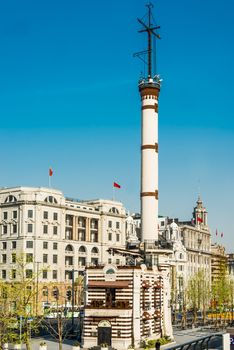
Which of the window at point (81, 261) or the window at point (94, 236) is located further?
the window at point (94, 236)

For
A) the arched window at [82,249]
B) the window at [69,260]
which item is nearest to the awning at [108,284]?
the window at [69,260]

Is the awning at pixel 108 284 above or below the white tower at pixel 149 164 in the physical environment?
below

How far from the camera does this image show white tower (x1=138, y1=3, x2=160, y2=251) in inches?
3248

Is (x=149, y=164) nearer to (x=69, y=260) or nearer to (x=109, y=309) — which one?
(x=109, y=309)

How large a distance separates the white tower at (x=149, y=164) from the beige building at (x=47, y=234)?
41.1m

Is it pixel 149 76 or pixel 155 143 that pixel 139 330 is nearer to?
pixel 155 143

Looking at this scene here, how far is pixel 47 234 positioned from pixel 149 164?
56.1m

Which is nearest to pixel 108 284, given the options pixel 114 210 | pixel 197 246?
pixel 114 210

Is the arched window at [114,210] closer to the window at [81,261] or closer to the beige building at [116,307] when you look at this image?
the window at [81,261]

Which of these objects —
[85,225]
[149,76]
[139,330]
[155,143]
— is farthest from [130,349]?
[85,225]

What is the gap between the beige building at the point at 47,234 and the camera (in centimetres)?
12888

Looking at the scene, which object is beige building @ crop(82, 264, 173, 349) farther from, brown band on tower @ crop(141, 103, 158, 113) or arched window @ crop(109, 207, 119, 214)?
arched window @ crop(109, 207, 119, 214)

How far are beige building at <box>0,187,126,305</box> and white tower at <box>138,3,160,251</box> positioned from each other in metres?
41.1

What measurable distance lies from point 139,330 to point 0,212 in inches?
2748
